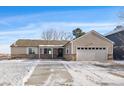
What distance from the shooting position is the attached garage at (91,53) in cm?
2653

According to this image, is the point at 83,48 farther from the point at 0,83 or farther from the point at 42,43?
the point at 0,83

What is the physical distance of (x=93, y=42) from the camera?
27.2m

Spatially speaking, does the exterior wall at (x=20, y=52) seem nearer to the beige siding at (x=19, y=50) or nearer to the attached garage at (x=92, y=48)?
the beige siding at (x=19, y=50)

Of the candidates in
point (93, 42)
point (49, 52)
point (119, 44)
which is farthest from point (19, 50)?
point (119, 44)

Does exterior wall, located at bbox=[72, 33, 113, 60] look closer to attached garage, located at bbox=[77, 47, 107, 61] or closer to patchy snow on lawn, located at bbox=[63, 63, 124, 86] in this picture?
attached garage, located at bbox=[77, 47, 107, 61]

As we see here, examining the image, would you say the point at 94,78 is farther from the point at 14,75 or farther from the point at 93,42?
the point at 93,42

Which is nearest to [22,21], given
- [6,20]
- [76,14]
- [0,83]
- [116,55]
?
[6,20]

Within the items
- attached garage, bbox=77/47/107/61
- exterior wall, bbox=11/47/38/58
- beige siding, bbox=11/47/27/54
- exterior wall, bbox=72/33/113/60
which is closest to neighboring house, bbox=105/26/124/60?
exterior wall, bbox=72/33/113/60

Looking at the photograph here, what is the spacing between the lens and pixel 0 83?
32.9 feet

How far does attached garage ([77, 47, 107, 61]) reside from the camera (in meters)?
26.5

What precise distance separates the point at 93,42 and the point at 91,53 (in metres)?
1.39

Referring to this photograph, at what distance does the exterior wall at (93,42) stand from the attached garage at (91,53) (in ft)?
1.51

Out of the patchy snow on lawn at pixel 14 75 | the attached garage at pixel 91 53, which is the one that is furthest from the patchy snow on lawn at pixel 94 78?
the attached garage at pixel 91 53
